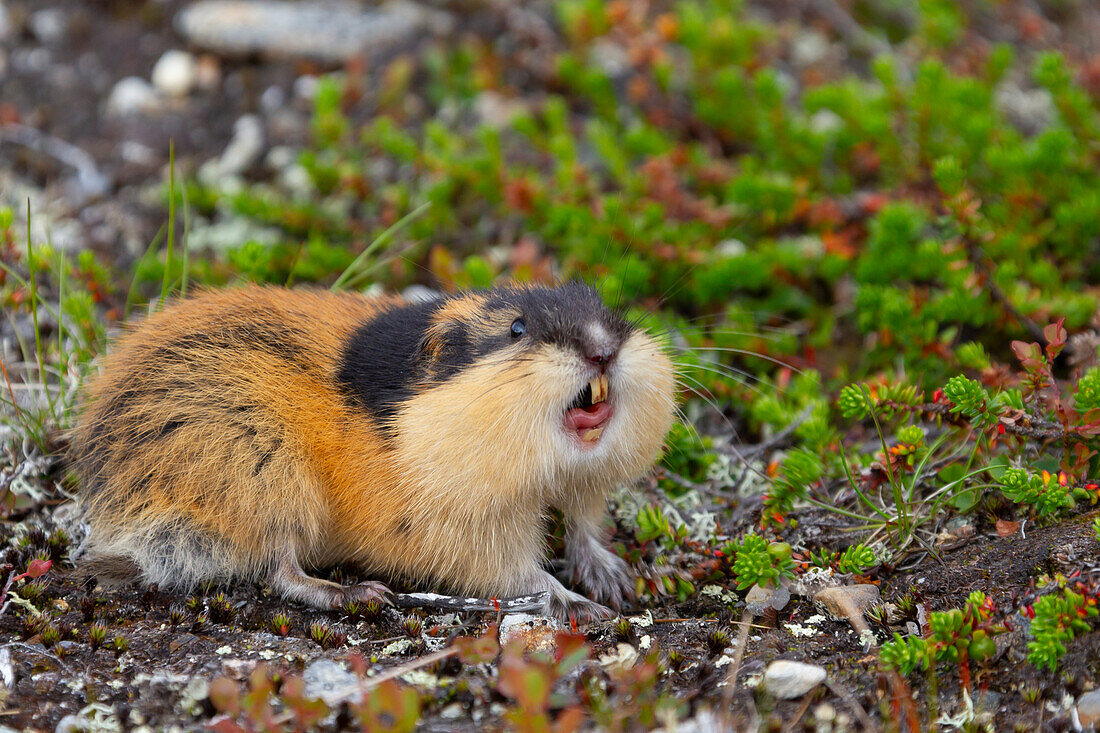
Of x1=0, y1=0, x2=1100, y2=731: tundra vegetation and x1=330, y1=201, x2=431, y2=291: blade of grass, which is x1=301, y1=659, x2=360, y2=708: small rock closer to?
x1=0, y1=0, x2=1100, y2=731: tundra vegetation

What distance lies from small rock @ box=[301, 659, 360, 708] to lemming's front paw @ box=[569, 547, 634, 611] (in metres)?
1.53

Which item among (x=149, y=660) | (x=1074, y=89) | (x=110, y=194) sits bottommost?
(x=149, y=660)

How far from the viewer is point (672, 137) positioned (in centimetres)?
852

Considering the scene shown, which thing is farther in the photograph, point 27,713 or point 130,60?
point 130,60


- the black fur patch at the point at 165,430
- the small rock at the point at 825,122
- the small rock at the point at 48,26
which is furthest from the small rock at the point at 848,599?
the small rock at the point at 48,26

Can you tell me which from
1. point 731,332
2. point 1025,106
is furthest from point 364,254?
point 1025,106

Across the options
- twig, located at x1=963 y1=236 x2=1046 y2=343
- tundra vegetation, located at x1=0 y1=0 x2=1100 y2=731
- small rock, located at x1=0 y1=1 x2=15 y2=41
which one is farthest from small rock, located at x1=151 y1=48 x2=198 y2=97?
twig, located at x1=963 y1=236 x2=1046 y2=343

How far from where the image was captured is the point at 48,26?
9.13m

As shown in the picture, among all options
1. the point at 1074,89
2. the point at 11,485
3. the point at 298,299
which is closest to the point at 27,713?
the point at 11,485

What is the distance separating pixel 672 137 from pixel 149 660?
20.1ft

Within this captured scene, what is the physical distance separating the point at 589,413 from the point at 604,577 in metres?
1.11

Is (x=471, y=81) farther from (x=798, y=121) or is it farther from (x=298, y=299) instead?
(x=298, y=299)

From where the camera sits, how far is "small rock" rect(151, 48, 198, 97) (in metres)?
8.82

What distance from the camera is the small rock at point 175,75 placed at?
8.82 metres
